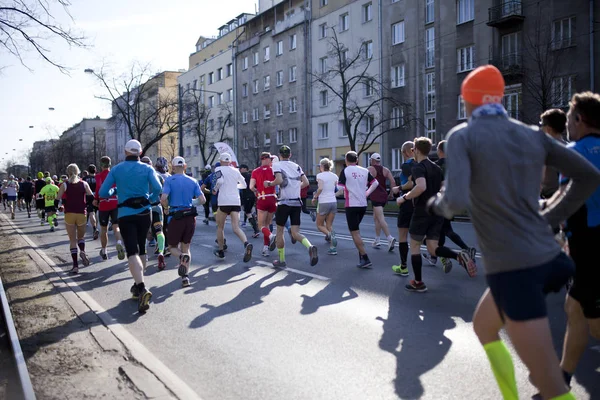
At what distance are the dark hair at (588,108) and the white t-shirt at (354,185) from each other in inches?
239

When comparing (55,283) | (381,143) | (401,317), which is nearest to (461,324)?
(401,317)

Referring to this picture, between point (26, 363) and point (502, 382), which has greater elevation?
point (502, 382)

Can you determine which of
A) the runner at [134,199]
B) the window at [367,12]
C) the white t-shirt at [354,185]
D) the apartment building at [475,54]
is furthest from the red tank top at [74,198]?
the window at [367,12]

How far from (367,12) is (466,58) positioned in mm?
10696

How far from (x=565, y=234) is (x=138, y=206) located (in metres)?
4.89

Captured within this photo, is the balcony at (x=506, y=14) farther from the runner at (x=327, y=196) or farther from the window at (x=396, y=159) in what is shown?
the runner at (x=327, y=196)

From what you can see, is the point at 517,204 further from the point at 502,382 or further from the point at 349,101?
the point at 349,101

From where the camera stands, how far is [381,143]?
38.6 m

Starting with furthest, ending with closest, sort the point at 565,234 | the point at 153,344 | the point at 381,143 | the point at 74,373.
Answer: the point at 381,143 → the point at 153,344 → the point at 74,373 → the point at 565,234

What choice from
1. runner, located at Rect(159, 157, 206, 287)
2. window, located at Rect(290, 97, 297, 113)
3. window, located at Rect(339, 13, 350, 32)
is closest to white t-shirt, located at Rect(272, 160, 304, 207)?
runner, located at Rect(159, 157, 206, 287)

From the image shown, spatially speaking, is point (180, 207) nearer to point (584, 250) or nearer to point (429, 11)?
point (584, 250)

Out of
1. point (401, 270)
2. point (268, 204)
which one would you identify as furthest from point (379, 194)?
point (401, 270)

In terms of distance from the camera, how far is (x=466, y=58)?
107ft

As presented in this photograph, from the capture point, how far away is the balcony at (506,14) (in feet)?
94.8
